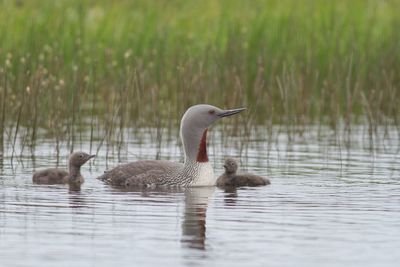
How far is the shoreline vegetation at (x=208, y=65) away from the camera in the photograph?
16359 millimetres

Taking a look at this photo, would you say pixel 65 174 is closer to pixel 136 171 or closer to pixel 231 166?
pixel 136 171

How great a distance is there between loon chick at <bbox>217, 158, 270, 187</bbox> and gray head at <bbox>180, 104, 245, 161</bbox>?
295 mm

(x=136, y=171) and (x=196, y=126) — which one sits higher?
(x=196, y=126)

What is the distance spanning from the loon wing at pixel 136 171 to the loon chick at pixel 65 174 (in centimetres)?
29

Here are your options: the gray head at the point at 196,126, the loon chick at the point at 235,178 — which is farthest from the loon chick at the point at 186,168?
the loon chick at the point at 235,178

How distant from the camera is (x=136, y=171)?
42.6ft

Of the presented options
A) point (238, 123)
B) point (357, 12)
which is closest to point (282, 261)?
point (238, 123)

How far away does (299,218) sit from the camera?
10445 millimetres

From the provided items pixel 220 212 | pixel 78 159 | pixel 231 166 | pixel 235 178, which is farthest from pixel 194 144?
pixel 220 212

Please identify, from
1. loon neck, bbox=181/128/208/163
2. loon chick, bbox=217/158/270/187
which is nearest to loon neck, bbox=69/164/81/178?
loon neck, bbox=181/128/208/163

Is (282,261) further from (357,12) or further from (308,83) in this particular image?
(357,12)

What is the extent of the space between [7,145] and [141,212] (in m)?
4.54

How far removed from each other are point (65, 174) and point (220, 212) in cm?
254

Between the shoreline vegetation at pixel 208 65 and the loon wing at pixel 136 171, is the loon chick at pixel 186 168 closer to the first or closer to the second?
the loon wing at pixel 136 171
